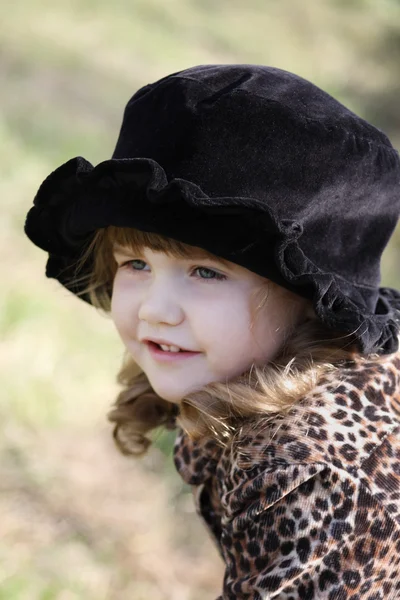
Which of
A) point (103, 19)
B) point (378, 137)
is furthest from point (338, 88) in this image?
point (378, 137)

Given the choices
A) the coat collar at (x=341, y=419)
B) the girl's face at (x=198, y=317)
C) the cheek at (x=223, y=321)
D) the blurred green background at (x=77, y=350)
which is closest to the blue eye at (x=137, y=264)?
the girl's face at (x=198, y=317)

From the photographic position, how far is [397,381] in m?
1.94

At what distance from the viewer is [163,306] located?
1.84 meters

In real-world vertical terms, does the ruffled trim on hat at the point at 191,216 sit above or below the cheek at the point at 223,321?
above

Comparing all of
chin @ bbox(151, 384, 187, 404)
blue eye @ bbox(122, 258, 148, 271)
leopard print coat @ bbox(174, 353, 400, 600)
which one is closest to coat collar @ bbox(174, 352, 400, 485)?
leopard print coat @ bbox(174, 353, 400, 600)

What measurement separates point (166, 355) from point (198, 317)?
149mm

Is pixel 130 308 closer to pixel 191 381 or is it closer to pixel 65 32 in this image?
pixel 191 381

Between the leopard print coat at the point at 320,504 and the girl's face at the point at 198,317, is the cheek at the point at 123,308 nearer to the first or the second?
the girl's face at the point at 198,317

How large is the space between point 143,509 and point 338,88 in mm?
5827

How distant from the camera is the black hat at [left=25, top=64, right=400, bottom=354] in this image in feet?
5.61

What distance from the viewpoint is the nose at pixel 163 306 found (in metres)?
1.83

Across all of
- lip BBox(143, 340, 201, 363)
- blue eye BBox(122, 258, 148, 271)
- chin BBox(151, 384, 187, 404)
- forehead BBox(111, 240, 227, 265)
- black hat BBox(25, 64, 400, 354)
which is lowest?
chin BBox(151, 384, 187, 404)

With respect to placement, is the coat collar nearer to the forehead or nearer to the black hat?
the black hat

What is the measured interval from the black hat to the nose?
162 millimetres
